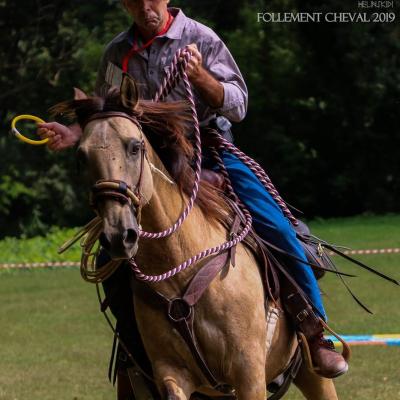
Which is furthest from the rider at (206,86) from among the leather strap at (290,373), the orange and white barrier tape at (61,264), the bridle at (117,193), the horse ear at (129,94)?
the orange and white barrier tape at (61,264)

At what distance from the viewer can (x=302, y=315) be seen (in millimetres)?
5316

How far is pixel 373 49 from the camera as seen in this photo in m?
28.7

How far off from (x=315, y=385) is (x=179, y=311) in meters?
1.61

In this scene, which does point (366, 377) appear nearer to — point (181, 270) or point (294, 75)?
point (181, 270)

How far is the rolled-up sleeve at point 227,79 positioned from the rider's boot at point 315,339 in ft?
3.19

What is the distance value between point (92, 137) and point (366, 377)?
5.43 meters

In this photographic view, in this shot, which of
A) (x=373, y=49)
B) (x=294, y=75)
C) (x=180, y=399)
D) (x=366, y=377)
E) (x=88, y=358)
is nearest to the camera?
(x=180, y=399)

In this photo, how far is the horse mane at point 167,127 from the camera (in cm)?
442

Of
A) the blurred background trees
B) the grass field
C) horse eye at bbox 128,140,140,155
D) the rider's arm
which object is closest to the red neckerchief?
the rider's arm

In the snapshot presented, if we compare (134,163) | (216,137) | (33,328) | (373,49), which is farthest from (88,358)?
(373,49)

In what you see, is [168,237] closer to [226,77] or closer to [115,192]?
[115,192]

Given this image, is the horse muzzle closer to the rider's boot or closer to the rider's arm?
the rider's arm

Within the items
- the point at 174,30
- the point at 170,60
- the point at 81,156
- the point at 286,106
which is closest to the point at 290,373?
the point at 170,60

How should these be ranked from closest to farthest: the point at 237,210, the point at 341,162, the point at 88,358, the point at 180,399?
the point at 180,399
the point at 237,210
the point at 88,358
the point at 341,162
